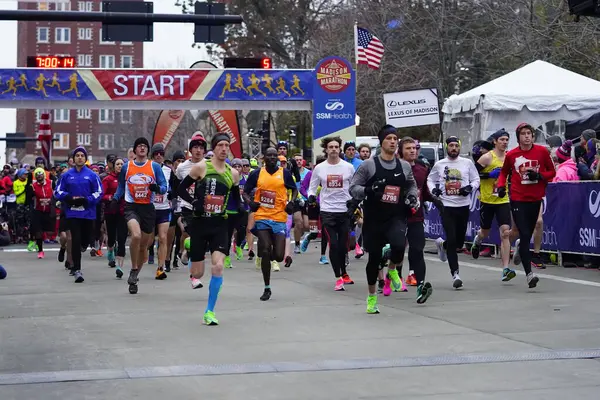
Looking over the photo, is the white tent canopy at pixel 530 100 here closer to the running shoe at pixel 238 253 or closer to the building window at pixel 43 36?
the running shoe at pixel 238 253

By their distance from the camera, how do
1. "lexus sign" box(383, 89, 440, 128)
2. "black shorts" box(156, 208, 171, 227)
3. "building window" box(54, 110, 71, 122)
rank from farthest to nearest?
"building window" box(54, 110, 71, 122) → "lexus sign" box(383, 89, 440, 128) → "black shorts" box(156, 208, 171, 227)

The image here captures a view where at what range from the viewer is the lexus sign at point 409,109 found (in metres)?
24.1

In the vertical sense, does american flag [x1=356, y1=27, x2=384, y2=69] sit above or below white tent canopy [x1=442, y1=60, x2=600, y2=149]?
above

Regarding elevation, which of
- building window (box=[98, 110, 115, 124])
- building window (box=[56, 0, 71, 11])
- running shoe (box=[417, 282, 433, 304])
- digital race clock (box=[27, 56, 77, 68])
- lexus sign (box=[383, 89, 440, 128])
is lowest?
running shoe (box=[417, 282, 433, 304])

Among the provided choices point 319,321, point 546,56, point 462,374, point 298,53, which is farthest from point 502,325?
point 298,53

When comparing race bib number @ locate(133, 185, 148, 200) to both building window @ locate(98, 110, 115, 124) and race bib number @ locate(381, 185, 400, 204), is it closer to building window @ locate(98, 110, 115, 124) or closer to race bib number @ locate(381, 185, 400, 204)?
race bib number @ locate(381, 185, 400, 204)

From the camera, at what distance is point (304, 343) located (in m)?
9.74

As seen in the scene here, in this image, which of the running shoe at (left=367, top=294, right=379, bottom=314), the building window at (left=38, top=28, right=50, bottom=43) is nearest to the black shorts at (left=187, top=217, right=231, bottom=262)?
the running shoe at (left=367, top=294, right=379, bottom=314)

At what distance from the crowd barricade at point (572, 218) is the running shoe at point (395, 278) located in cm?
376

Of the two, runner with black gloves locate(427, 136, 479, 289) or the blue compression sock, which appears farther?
runner with black gloves locate(427, 136, 479, 289)

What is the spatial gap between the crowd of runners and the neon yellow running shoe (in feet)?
0.10

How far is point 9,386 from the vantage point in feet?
25.6

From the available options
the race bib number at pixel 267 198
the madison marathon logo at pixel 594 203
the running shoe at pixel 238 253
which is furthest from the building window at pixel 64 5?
the race bib number at pixel 267 198

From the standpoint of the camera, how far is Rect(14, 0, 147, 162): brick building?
123 m
